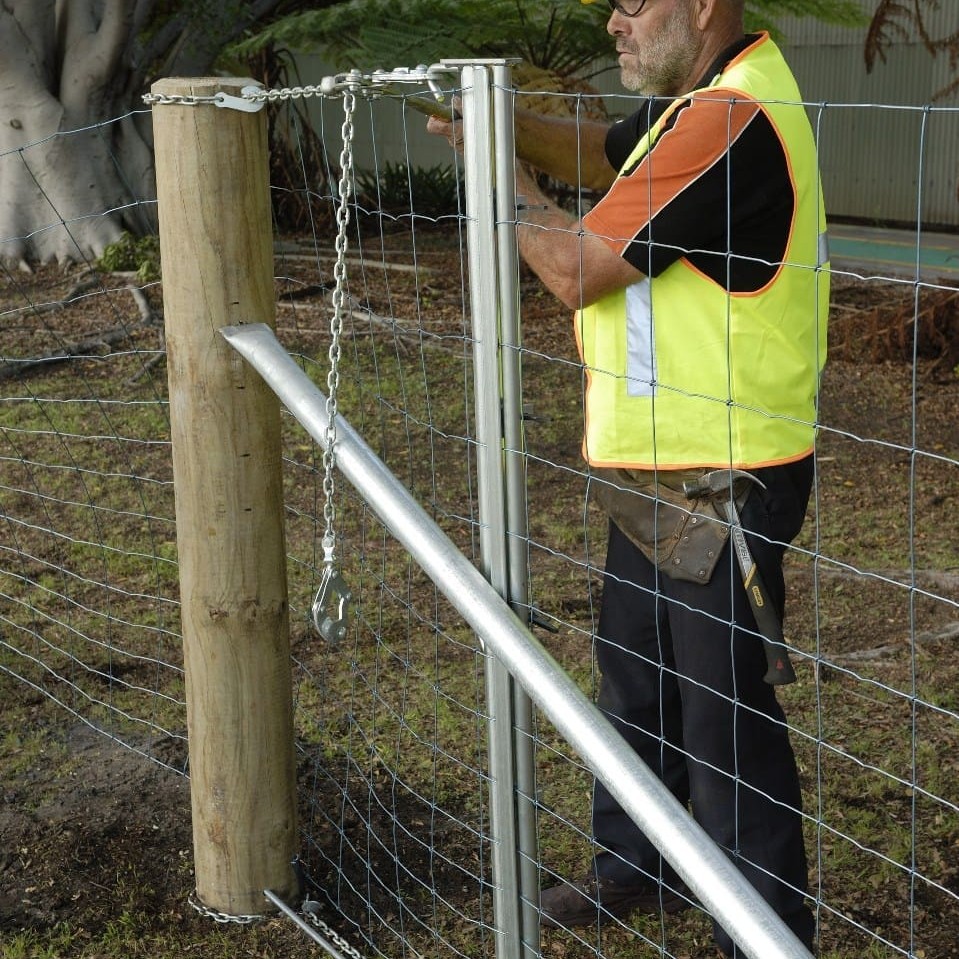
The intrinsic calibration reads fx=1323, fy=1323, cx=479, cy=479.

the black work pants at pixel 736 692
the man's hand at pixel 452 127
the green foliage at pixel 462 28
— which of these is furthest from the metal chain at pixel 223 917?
the green foliage at pixel 462 28

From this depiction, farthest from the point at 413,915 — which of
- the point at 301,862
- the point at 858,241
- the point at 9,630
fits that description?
the point at 858,241

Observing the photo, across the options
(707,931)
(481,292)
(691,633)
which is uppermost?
(481,292)

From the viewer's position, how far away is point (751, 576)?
8.13ft

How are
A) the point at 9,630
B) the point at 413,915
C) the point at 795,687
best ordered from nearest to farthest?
the point at 413,915
the point at 795,687
the point at 9,630

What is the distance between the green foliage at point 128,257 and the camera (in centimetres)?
1075

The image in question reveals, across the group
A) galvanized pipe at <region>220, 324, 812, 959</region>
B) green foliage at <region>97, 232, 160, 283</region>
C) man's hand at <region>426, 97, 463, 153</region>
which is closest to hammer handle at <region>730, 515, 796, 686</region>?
galvanized pipe at <region>220, 324, 812, 959</region>

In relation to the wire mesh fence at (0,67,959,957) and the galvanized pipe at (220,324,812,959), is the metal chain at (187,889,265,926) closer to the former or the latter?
the wire mesh fence at (0,67,959,957)

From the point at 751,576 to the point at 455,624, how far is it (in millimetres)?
2357

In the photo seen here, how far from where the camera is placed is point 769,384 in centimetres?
244

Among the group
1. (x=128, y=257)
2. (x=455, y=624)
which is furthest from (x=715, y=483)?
(x=128, y=257)

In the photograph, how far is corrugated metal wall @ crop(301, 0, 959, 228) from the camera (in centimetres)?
1566

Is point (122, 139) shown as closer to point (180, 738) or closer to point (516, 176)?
point (180, 738)

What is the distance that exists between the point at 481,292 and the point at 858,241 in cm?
1346

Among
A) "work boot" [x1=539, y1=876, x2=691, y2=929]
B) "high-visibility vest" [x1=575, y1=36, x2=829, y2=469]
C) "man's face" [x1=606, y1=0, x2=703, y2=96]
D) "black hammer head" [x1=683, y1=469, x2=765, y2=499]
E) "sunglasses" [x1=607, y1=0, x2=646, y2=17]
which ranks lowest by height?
"work boot" [x1=539, y1=876, x2=691, y2=929]
